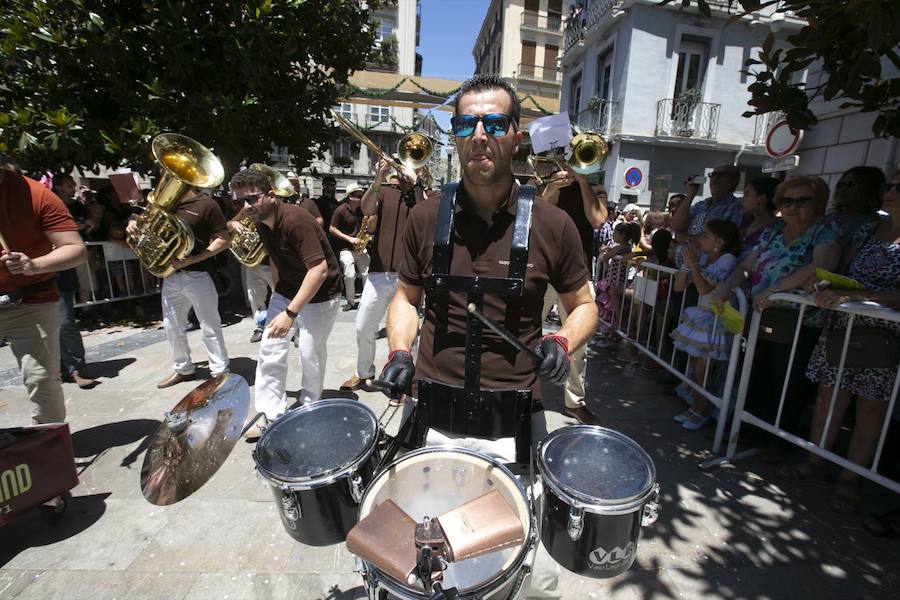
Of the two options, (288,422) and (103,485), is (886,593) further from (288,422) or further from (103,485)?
(103,485)

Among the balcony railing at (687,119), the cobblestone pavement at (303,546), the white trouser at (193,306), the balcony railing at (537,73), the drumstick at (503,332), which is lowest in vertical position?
the cobblestone pavement at (303,546)

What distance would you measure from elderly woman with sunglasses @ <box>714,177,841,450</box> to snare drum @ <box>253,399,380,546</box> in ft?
10.7

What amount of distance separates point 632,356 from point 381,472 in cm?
520

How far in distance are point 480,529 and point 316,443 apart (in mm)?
813

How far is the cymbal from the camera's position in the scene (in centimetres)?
188

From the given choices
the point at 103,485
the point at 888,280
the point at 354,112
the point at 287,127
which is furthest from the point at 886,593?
the point at 354,112

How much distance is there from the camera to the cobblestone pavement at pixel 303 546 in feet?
7.68

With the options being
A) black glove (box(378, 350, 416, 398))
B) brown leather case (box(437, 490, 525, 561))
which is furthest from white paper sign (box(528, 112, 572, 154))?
brown leather case (box(437, 490, 525, 561))

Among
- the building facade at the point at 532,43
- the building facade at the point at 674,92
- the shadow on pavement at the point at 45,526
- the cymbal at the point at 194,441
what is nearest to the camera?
the cymbal at the point at 194,441

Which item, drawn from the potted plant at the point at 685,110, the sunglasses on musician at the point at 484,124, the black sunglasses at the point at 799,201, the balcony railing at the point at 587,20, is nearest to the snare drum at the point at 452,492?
the sunglasses on musician at the point at 484,124

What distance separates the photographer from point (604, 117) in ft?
55.1

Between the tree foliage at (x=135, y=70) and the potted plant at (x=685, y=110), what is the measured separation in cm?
1358

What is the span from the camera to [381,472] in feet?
4.62

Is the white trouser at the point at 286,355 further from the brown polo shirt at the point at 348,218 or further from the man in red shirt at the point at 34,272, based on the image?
the brown polo shirt at the point at 348,218
